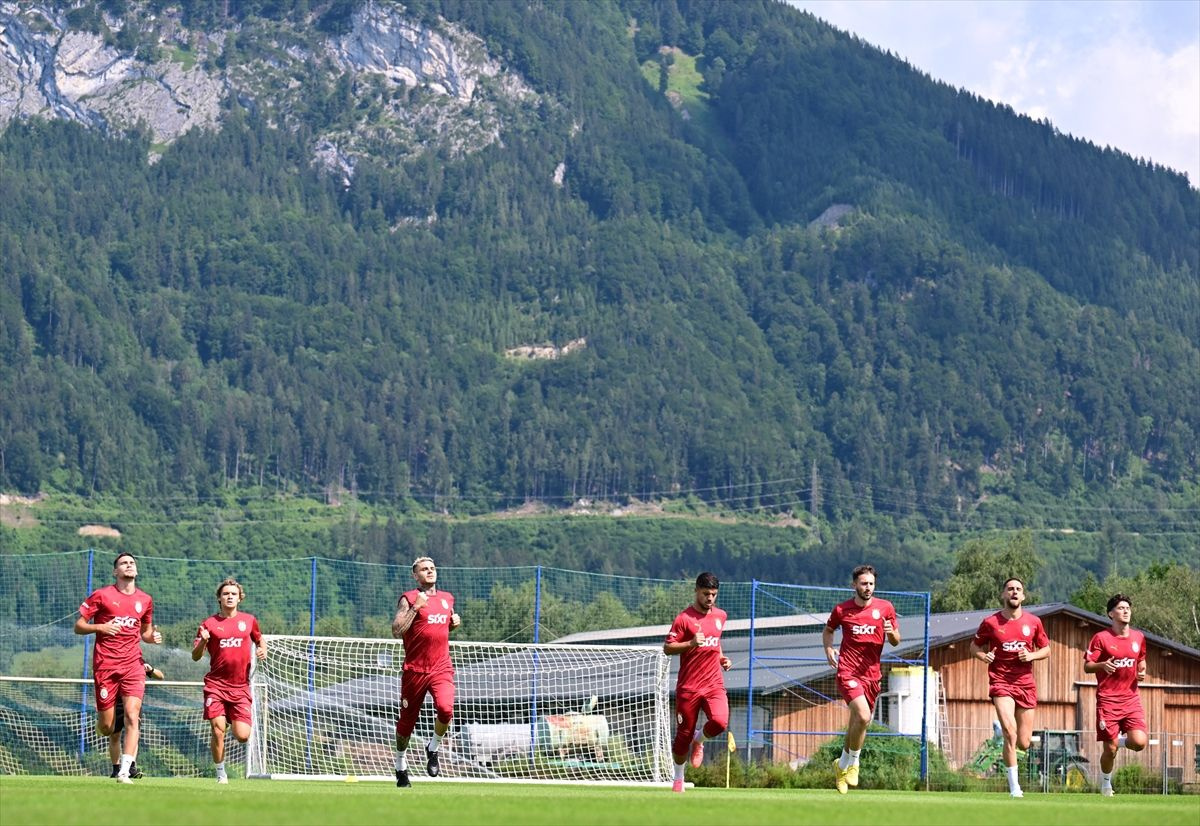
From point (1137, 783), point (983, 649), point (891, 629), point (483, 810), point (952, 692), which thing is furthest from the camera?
point (952, 692)

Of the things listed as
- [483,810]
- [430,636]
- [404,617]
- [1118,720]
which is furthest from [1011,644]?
[483,810]

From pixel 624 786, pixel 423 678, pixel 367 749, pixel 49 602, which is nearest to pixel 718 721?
pixel 423 678

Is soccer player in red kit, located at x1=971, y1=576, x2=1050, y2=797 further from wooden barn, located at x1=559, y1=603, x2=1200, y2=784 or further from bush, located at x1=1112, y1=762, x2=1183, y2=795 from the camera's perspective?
wooden barn, located at x1=559, y1=603, x2=1200, y2=784

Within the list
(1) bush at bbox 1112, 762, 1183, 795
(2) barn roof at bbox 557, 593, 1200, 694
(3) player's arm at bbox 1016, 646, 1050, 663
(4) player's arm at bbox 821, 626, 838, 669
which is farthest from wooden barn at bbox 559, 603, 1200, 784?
(4) player's arm at bbox 821, 626, 838, 669

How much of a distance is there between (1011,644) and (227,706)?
937 cm

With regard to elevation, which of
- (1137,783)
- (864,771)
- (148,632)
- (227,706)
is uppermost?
(148,632)

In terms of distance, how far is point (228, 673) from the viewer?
80.5ft

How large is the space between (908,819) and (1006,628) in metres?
7.77

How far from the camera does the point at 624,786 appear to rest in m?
28.6

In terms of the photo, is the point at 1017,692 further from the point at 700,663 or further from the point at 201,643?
the point at 201,643

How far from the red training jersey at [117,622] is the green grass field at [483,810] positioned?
1856 mm

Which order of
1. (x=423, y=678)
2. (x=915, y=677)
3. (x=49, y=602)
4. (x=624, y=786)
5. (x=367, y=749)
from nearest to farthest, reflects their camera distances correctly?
(x=423, y=678) → (x=624, y=786) → (x=367, y=749) → (x=915, y=677) → (x=49, y=602)

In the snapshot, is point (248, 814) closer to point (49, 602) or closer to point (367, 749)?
point (367, 749)

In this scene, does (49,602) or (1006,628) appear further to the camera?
(49,602)
